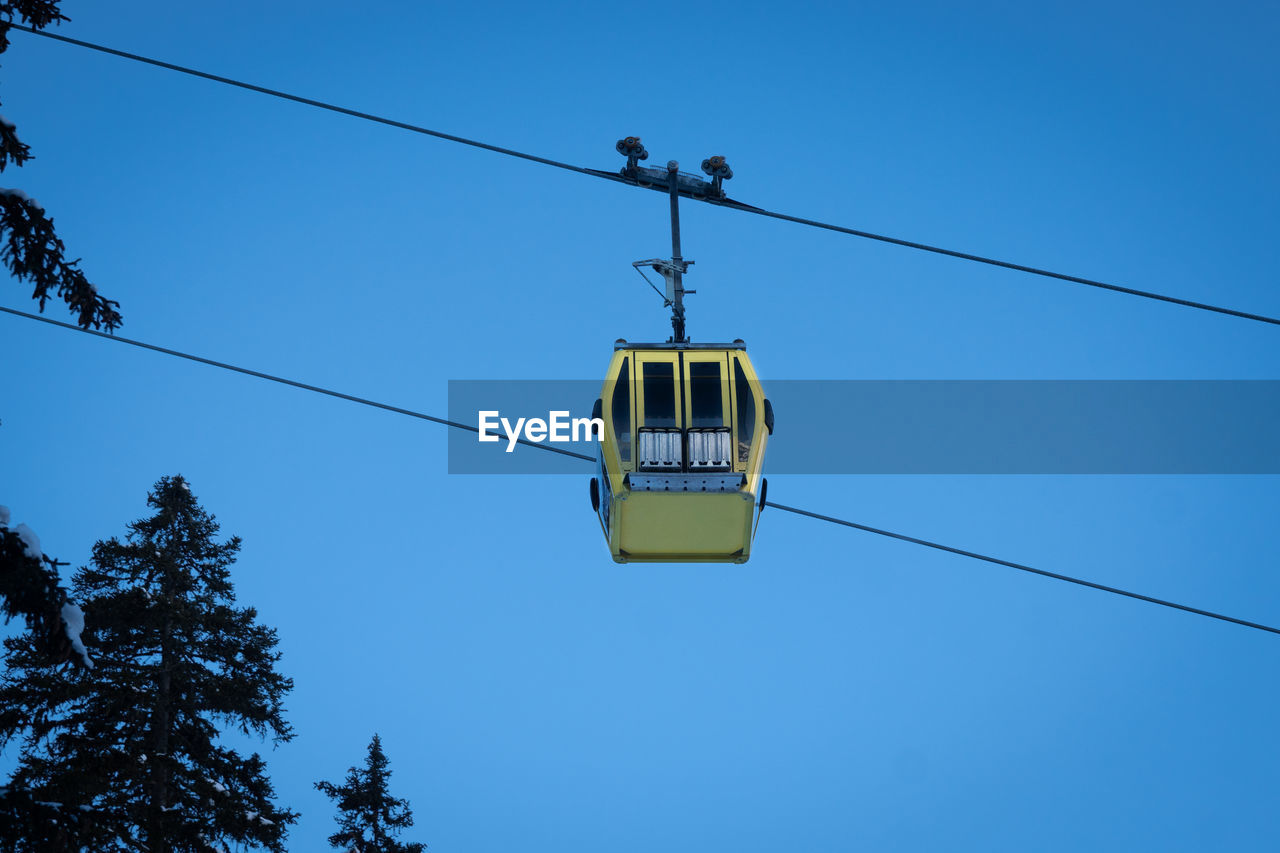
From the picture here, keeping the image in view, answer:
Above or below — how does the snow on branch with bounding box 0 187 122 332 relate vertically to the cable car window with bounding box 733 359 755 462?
below

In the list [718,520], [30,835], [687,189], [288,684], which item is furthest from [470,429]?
[30,835]

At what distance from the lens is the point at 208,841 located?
18.7 metres

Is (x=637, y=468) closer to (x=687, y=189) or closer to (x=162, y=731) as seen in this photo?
(x=687, y=189)

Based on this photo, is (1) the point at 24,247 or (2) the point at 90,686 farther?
(2) the point at 90,686

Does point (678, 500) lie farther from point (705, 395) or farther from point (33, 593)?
point (33, 593)

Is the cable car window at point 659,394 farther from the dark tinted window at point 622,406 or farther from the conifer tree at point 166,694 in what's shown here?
the conifer tree at point 166,694

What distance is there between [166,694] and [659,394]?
8838 millimetres

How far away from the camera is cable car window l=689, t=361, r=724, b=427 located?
17.8m

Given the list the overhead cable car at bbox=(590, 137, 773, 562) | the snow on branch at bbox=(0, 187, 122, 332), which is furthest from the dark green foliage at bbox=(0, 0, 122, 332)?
the overhead cable car at bbox=(590, 137, 773, 562)

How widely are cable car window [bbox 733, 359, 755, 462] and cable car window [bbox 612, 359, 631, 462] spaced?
1.48 meters

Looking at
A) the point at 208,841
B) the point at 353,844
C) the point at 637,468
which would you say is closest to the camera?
the point at 637,468

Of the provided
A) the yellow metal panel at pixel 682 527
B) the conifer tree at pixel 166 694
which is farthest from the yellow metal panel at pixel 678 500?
the conifer tree at pixel 166 694

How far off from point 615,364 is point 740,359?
5.66 feet

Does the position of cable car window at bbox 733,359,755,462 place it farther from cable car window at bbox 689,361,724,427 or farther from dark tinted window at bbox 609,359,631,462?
dark tinted window at bbox 609,359,631,462
